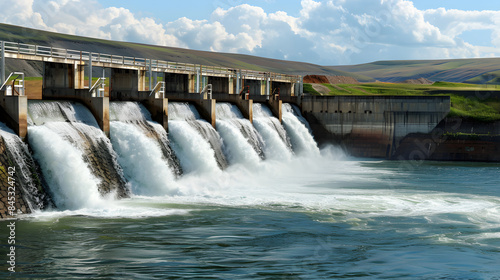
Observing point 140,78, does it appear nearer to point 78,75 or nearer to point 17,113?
point 78,75

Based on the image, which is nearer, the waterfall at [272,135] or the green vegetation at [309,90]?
the waterfall at [272,135]

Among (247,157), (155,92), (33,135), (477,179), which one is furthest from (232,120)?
(33,135)

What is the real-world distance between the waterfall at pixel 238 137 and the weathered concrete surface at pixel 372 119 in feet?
46.4

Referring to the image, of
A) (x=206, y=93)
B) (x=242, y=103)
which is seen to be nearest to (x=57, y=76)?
(x=206, y=93)

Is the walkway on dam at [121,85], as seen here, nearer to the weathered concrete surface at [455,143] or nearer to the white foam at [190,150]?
the white foam at [190,150]

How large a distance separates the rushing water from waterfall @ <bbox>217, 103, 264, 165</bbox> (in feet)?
4.93

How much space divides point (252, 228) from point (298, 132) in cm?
3300

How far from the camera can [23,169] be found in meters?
24.1

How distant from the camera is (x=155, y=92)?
39531 mm

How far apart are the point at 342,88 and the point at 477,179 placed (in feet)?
109

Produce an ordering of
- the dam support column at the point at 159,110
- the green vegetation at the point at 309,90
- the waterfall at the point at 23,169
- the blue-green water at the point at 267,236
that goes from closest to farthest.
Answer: the blue-green water at the point at 267,236 → the waterfall at the point at 23,169 → the dam support column at the point at 159,110 → the green vegetation at the point at 309,90

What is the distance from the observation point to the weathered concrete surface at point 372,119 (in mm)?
Result: 57062

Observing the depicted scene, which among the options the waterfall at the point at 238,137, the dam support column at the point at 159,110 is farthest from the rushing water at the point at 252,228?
the waterfall at the point at 238,137

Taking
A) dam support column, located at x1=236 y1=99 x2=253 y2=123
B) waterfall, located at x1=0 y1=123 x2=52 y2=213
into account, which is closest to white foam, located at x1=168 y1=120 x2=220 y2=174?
dam support column, located at x1=236 y1=99 x2=253 y2=123
